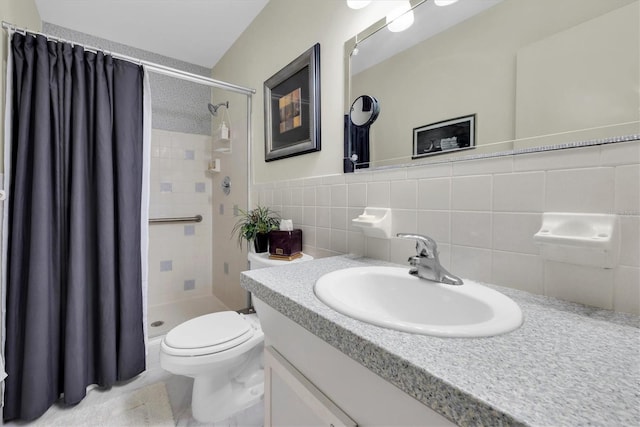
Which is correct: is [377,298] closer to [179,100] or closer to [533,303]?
[533,303]

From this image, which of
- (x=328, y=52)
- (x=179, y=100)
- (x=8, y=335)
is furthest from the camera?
(x=179, y=100)

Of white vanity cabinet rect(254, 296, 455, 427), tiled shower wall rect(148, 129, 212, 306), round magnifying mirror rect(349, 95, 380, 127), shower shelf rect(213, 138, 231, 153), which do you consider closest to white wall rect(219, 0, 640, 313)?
round magnifying mirror rect(349, 95, 380, 127)

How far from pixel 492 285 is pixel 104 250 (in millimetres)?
1600

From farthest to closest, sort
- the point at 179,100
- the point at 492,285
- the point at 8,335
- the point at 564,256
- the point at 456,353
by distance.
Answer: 1. the point at 179,100
2. the point at 8,335
3. the point at 492,285
4. the point at 564,256
5. the point at 456,353

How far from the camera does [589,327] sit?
0.47m

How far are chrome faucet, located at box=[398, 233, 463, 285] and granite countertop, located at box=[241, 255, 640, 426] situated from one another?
0.17m

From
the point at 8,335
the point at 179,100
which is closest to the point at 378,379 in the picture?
the point at 8,335

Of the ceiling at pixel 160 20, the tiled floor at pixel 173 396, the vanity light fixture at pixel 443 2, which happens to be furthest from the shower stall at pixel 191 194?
the vanity light fixture at pixel 443 2

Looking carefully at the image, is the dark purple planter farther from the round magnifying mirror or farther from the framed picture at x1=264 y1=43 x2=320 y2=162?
the round magnifying mirror

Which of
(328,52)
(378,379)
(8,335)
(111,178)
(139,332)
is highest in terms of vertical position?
(328,52)

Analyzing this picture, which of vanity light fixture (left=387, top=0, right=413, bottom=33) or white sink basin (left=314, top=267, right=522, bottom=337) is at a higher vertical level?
vanity light fixture (left=387, top=0, right=413, bottom=33)

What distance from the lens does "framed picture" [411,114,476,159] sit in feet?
2.56

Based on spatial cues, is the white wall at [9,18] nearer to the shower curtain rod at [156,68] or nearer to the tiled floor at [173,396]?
the shower curtain rod at [156,68]

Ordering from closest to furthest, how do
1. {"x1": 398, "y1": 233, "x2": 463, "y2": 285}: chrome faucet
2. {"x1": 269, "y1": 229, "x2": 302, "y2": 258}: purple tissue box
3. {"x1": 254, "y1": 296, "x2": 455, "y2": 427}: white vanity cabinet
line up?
{"x1": 254, "y1": 296, "x2": 455, "y2": 427}: white vanity cabinet, {"x1": 398, "y1": 233, "x2": 463, "y2": 285}: chrome faucet, {"x1": 269, "y1": 229, "x2": 302, "y2": 258}: purple tissue box
